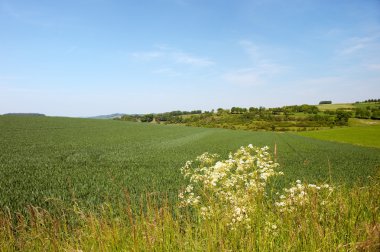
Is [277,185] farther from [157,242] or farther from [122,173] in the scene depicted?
[157,242]

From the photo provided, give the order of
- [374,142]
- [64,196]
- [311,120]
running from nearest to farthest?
[64,196] → [374,142] → [311,120]

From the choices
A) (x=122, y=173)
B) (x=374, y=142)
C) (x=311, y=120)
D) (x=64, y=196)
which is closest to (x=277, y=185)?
(x=122, y=173)

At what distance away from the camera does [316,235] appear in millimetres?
3357

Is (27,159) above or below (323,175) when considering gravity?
above

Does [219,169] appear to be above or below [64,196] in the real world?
above

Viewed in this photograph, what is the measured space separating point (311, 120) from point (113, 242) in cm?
12111

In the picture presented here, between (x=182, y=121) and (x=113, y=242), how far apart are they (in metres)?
140

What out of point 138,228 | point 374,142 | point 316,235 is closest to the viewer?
point 316,235

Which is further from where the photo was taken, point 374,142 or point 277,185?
point 374,142

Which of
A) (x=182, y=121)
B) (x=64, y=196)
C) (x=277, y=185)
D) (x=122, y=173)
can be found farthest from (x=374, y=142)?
(x=182, y=121)

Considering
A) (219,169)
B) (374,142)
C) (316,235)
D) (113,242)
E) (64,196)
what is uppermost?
(219,169)

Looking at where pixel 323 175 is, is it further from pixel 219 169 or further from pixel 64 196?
pixel 64 196

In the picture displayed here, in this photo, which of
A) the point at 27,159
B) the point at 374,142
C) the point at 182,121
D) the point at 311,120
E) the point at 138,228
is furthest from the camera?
the point at 182,121

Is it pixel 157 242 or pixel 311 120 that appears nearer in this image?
pixel 157 242
